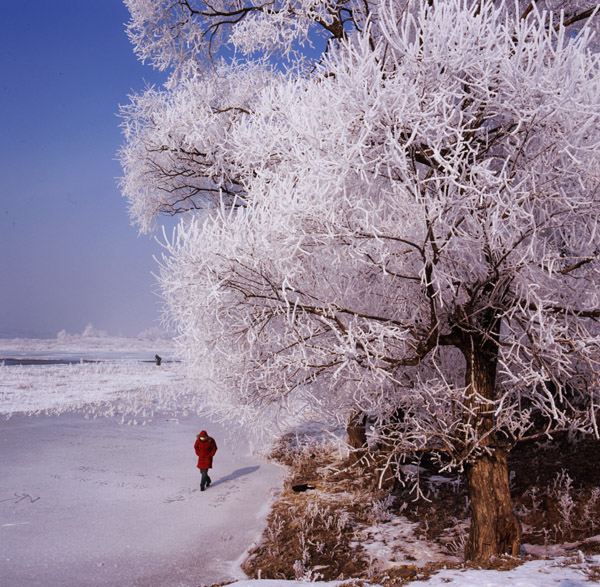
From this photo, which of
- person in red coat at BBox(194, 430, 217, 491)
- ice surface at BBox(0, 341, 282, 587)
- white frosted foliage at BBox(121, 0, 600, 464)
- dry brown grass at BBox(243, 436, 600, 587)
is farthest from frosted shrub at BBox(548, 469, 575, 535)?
person in red coat at BBox(194, 430, 217, 491)

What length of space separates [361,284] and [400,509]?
387 cm

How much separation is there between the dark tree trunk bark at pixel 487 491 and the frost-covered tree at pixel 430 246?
0.02 metres

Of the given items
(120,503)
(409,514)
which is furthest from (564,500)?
(120,503)

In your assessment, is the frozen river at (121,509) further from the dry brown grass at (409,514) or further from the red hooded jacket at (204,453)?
the dry brown grass at (409,514)

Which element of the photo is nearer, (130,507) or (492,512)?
(492,512)

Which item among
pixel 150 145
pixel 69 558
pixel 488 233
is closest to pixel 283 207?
pixel 488 233

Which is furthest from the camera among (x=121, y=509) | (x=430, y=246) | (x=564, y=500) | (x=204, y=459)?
(x=204, y=459)

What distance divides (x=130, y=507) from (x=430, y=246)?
20.6ft

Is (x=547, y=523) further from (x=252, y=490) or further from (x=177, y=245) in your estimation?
(x=177, y=245)

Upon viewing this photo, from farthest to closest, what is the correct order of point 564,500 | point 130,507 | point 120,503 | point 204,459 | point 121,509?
1. point 204,459
2. point 120,503
3. point 130,507
4. point 121,509
5. point 564,500

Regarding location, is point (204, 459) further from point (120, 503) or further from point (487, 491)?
point (487, 491)

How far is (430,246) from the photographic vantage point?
12.5ft

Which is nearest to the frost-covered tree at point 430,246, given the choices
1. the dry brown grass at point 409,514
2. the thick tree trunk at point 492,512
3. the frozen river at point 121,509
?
the thick tree trunk at point 492,512

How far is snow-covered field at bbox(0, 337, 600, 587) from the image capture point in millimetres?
5188
